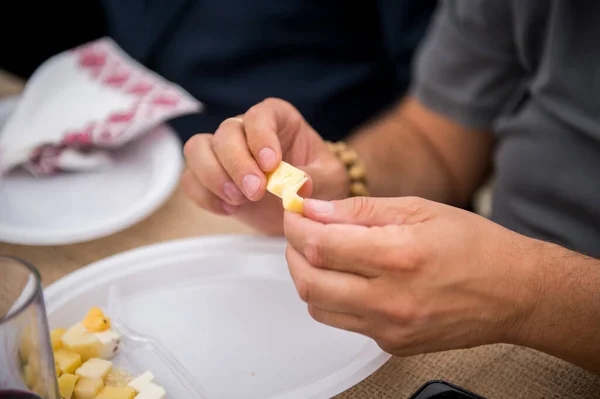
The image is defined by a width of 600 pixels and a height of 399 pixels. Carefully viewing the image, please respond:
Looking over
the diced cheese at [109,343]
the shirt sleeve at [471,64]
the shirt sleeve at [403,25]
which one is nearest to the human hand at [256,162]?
the diced cheese at [109,343]

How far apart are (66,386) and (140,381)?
68mm

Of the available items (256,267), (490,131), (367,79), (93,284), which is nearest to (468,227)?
(256,267)

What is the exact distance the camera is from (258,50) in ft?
4.46

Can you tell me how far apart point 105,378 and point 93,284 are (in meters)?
0.14

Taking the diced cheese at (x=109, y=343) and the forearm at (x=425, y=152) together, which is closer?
the diced cheese at (x=109, y=343)

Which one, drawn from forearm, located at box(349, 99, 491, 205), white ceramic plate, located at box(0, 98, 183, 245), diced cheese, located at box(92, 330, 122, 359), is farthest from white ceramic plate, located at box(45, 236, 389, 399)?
forearm, located at box(349, 99, 491, 205)

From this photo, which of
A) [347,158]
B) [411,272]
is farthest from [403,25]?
[411,272]

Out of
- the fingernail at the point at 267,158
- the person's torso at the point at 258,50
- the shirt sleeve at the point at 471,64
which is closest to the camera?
the fingernail at the point at 267,158

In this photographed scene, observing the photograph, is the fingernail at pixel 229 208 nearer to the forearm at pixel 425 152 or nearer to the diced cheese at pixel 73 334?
the diced cheese at pixel 73 334

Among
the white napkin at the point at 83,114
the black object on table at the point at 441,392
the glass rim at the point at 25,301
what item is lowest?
the white napkin at the point at 83,114

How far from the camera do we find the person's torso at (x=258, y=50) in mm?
1339

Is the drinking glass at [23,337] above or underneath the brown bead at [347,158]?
above

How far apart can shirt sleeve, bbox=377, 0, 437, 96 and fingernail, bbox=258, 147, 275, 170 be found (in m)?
0.84

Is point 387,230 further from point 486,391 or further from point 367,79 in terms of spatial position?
point 367,79
